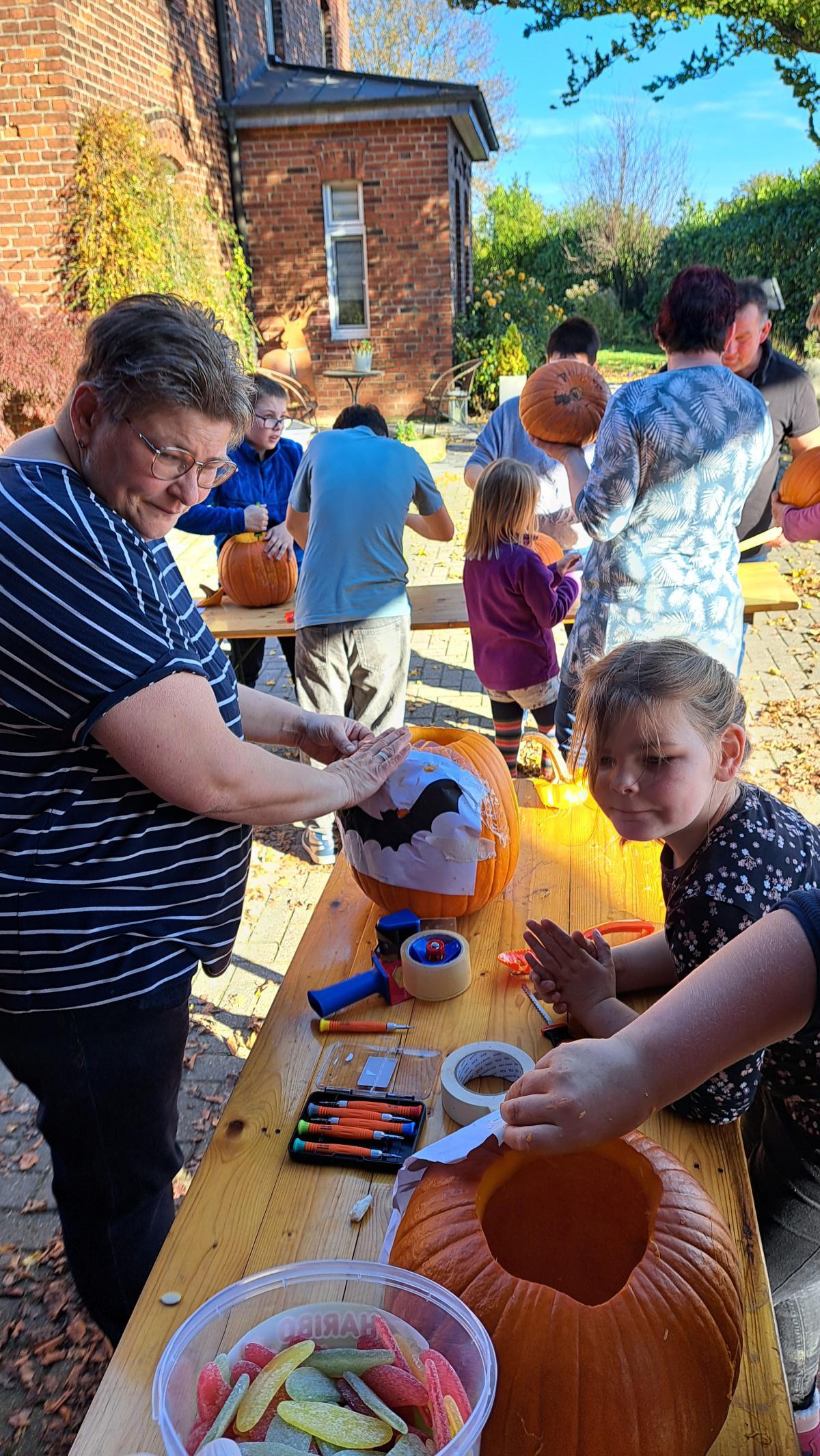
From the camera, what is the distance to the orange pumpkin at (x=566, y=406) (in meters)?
3.63

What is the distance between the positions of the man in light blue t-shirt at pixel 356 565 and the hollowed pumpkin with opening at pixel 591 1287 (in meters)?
2.74

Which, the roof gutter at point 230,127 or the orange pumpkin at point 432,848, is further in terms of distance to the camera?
the roof gutter at point 230,127

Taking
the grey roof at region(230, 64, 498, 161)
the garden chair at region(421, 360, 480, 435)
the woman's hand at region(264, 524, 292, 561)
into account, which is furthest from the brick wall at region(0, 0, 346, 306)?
the woman's hand at region(264, 524, 292, 561)

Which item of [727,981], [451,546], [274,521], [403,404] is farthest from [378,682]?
[403,404]

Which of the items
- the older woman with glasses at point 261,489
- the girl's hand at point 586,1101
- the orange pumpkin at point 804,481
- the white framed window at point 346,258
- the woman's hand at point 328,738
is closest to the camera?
the girl's hand at point 586,1101

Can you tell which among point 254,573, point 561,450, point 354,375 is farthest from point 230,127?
point 561,450

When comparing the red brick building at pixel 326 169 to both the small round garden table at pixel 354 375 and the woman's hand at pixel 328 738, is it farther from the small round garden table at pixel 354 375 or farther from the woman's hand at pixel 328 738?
the woman's hand at pixel 328 738

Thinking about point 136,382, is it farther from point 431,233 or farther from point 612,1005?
point 431,233

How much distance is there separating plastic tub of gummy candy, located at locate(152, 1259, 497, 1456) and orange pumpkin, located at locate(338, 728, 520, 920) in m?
0.95

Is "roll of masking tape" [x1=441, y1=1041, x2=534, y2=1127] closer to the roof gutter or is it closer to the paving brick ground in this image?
the paving brick ground

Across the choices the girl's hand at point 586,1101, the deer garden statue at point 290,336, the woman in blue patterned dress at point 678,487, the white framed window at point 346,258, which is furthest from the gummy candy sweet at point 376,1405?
the white framed window at point 346,258

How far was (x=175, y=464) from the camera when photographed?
1.52 meters

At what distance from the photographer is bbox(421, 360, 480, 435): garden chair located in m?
14.1

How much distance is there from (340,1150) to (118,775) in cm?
68
